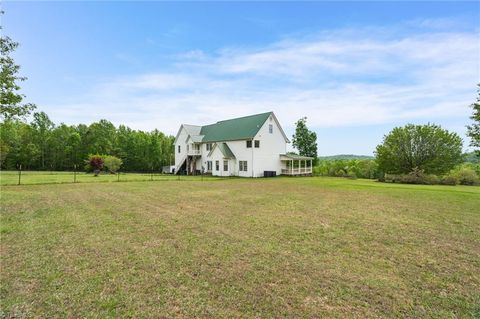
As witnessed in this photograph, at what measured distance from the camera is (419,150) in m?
29.1

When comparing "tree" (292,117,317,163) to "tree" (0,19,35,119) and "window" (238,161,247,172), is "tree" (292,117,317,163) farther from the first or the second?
"tree" (0,19,35,119)

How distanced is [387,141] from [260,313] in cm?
3325

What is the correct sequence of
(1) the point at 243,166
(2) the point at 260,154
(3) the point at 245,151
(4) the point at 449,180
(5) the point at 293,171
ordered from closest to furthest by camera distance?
(4) the point at 449,180
(2) the point at 260,154
(3) the point at 245,151
(1) the point at 243,166
(5) the point at 293,171

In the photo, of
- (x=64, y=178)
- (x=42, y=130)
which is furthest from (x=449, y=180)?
(x=42, y=130)

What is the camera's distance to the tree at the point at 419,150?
2784 centimetres

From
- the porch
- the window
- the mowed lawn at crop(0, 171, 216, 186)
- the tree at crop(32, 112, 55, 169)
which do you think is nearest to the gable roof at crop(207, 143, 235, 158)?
the window

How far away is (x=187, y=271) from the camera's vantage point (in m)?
4.15

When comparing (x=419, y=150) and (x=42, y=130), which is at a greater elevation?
(x=42, y=130)

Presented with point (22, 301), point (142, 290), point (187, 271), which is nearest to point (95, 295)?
point (142, 290)

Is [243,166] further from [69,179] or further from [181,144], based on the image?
[69,179]

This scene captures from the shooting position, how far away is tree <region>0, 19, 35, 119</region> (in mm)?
12845

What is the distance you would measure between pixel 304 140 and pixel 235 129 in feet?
48.1

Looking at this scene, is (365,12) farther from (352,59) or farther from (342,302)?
(342,302)

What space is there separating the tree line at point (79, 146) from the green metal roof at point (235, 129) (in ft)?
53.8
